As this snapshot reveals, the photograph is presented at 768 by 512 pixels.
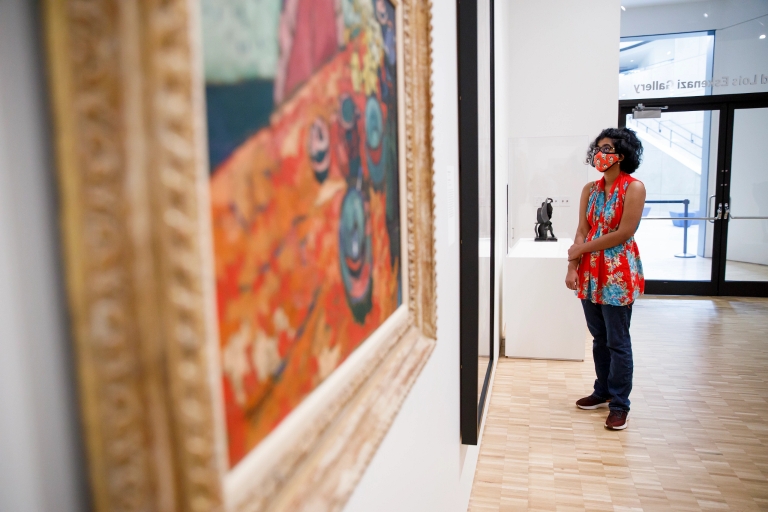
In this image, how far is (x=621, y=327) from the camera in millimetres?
3014

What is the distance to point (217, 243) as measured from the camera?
42cm

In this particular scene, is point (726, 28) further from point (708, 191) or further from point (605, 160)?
point (605, 160)

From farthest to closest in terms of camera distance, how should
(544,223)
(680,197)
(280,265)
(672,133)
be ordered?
(680,197) < (672,133) < (544,223) < (280,265)

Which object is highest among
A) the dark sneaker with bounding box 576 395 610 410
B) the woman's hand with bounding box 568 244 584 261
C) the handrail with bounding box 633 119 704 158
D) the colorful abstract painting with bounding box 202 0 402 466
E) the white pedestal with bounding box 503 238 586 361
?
the handrail with bounding box 633 119 704 158

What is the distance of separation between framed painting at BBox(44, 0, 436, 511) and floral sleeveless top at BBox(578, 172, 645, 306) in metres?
2.49

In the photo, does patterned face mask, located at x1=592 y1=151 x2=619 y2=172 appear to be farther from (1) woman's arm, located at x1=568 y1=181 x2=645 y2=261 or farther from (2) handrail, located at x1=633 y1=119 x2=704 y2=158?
(2) handrail, located at x1=633 y1=119 x2=704 y2=158

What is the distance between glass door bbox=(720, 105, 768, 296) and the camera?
6.64 metres

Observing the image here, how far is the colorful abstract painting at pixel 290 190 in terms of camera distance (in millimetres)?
433

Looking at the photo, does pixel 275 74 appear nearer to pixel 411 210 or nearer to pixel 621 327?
pixel 411 210

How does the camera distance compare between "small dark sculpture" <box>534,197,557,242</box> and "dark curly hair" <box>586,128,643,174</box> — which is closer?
"dark curly hair" <box>586,128,643,174</box>

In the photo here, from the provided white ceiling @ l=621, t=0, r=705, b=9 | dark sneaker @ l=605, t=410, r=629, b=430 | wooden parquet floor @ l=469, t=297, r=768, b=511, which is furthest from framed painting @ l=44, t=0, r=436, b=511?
white ceiling @ l=621, t=0, r=705, b=9

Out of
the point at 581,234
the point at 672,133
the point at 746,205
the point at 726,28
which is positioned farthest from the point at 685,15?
the point at 581,234

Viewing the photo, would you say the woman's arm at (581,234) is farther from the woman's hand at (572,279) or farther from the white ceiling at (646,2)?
the white ceiling at (646,2)

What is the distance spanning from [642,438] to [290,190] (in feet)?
10.0
